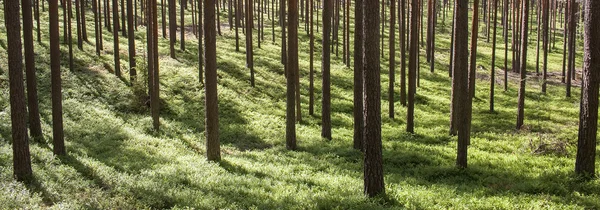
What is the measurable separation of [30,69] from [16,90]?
4101mm

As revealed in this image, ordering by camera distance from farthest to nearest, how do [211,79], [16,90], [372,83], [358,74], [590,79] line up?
[358,74], [211,79], [590,79], [16,90], [372,83]

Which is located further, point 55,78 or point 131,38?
point 131,38

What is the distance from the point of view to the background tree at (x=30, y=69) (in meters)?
13.8

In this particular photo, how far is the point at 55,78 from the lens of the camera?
46.2ft

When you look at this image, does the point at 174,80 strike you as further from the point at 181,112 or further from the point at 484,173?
the point at 484,173

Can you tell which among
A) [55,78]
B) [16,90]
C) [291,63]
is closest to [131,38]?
[55,78]

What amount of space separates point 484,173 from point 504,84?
23.2 m

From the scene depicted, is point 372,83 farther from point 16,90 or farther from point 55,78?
point 55,78

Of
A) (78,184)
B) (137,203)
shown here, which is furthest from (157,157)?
(137,203)

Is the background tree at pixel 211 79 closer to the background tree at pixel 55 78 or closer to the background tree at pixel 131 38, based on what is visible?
the background tree at pixel 55 78

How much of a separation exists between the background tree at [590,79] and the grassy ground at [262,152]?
116 centimetres

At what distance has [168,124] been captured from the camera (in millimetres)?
22297

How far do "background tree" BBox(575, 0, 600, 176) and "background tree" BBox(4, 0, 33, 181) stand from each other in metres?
14.5

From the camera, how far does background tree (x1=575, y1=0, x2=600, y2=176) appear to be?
11758mm
